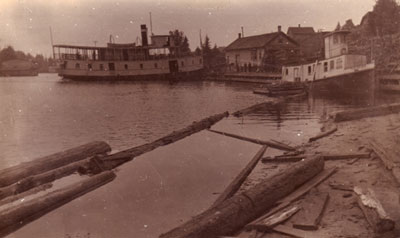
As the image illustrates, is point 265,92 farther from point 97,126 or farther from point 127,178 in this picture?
point 127,178

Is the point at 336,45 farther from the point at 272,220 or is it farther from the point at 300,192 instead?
the point at 272,220

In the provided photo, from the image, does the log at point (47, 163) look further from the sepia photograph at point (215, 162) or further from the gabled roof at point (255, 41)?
the gabled roof at point (255, 41)

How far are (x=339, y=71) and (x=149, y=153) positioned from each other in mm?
22396

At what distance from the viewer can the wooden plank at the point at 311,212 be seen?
5887 millimetres

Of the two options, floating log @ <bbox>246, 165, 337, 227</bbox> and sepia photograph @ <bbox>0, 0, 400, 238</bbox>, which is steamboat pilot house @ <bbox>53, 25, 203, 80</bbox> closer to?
sepia photograph @ <bbox>0, 0, 400, 238</bbox>

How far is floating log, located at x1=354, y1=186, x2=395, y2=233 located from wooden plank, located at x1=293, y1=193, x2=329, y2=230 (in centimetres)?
71

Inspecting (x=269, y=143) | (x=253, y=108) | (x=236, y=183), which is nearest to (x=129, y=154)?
(x=236, y=183)

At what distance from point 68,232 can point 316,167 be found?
6364 mm

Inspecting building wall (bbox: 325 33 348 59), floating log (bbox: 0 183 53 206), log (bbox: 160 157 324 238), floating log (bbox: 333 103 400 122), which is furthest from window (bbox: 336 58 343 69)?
floating log (bbox: 0 183 53 206)

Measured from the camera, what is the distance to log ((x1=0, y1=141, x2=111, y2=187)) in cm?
1030

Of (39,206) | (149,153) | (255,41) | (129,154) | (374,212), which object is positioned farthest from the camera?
(255,41)

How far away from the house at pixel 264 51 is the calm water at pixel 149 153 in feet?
67.1

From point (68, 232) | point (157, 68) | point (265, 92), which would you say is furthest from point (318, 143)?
point (157, 68)

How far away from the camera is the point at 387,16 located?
38.4 m
